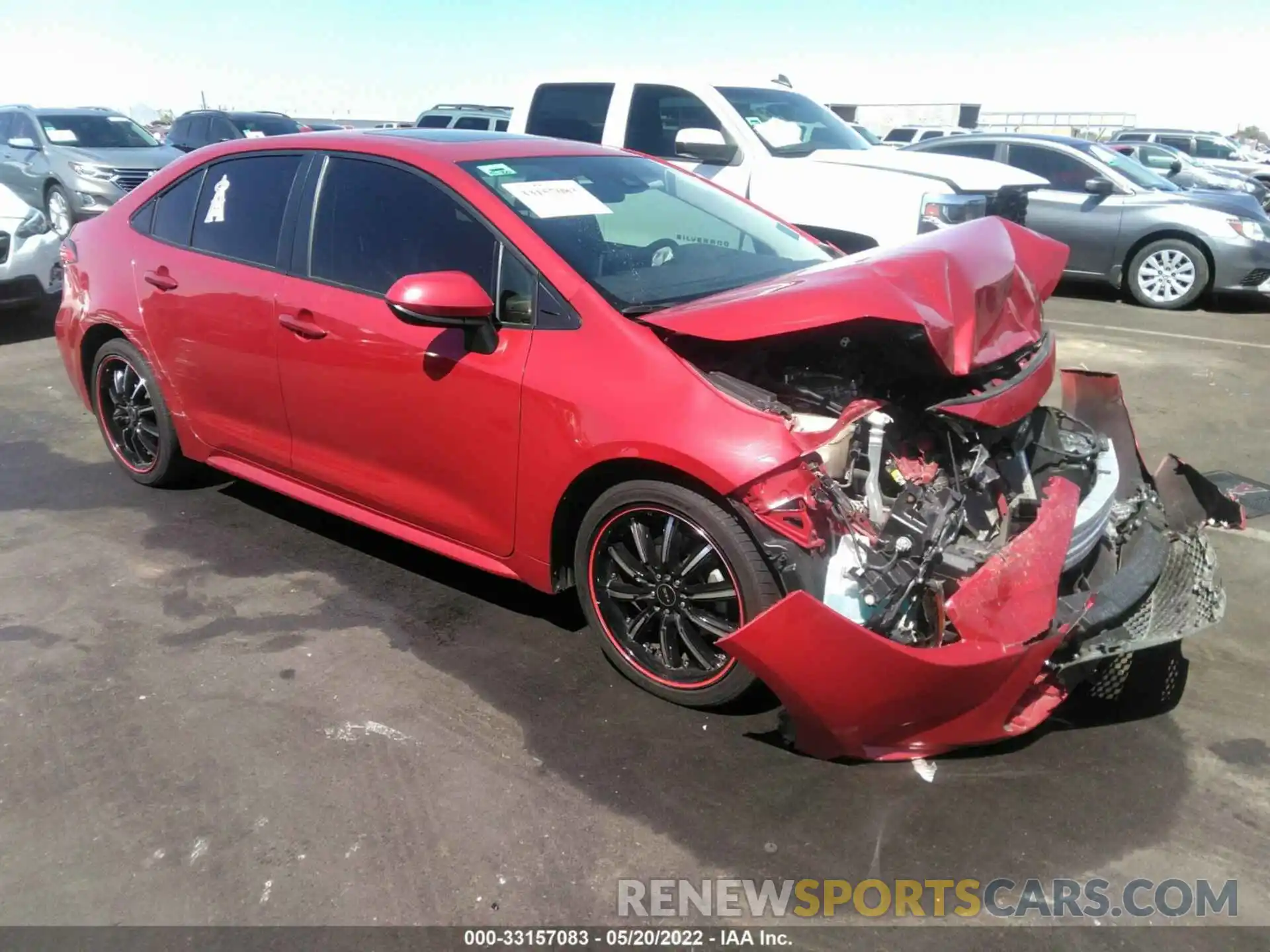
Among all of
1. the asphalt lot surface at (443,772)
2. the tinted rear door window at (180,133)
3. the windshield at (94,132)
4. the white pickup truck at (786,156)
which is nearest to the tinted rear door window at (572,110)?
the white pickup truck at (786,156)

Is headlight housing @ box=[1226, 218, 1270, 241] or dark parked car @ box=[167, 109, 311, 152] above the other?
dark parked car @ box=[167, 109, 311, 152]

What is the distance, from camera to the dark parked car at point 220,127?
17172 millimetres

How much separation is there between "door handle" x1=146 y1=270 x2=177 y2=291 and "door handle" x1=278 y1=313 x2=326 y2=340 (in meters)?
0.82

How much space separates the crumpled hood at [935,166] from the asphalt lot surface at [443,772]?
4.33 m

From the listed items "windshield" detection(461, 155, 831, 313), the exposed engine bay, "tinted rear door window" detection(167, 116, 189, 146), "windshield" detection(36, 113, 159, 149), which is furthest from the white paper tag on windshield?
"tinted rear door window" detection(167, 116, 189, 146)

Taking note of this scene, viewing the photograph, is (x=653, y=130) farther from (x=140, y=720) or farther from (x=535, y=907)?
(x=535, y=907)

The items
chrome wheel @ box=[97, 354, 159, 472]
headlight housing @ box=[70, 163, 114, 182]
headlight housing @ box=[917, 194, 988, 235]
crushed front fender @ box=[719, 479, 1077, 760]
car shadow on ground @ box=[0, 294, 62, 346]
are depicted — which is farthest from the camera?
headlight housing @ box=[70, 163, 114, 182]

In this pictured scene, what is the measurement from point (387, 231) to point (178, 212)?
4.67 ft

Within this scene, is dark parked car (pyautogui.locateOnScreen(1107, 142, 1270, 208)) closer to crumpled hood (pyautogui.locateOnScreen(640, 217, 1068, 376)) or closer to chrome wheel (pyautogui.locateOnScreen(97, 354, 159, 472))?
crumpled hood (pyautogui.locateOnScreen(640, 217, 1068, 376))

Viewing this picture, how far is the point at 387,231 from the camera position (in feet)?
12.1

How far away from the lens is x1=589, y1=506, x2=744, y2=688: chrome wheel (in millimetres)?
3010

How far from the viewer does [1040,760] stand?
2.96m

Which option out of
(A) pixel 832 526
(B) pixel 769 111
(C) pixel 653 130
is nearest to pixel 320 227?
(A) pixel 832 526

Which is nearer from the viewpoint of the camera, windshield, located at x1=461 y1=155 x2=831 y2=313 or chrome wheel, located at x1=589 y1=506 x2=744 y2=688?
chrome wheel, located at x1=589 y1=506 x2=744 y2=688
